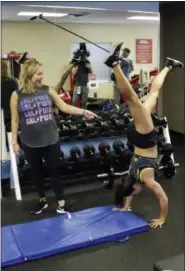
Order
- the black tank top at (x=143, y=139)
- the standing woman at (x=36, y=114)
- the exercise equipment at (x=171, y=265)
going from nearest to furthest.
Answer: the exercise equipment at (x=171, y=265)
the black tank top at (x=143, y=139)
the standing woman at (x=36, y=114)

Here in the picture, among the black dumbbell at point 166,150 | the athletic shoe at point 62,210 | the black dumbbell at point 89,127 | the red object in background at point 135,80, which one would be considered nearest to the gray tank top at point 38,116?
the athletic shoe at point 62,210

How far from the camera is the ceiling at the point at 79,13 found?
123 inches

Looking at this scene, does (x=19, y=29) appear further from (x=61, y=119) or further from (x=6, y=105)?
(x=61, y=119)

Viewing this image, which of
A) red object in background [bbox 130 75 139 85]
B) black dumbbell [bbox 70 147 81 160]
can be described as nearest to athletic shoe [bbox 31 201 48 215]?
black dumbbell [bbox 70 147 81 160]

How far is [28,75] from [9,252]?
3.89 ft

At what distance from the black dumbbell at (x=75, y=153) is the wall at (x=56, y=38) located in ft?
2.13

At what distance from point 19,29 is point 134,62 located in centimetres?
135

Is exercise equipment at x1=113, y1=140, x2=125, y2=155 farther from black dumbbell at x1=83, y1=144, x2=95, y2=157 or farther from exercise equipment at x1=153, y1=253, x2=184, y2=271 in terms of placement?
exercise equipment at x1=153, y1=253, x2=184, y2=271

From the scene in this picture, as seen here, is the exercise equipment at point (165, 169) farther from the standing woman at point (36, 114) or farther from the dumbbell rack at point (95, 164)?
the standing woman at point (36, 114)

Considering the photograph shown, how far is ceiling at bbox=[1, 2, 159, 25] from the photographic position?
10.3 ft

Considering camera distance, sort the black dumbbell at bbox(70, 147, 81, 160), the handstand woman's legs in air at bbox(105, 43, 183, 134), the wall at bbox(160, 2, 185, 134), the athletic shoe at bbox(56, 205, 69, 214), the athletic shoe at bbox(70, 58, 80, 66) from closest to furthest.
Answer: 1. the handstand woman's legs in air at bbox(105, 43, 183, 134)
2. the athletic shoe at bbox(56, 205, 69, 214)
3. the black dumbbell at bbox(70, 147, 81, 160)
4. the athletic shoe at bbox(70, 58, 80, 66)
5. the wall at bbox(160, 2, 185, 134)

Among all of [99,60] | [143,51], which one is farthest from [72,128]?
[143,51]

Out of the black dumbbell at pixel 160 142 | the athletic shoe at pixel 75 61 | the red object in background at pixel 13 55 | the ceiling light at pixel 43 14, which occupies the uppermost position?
the ceiling light at pixel 43 14

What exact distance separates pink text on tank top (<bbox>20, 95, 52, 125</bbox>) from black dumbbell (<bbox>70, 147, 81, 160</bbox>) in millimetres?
852
